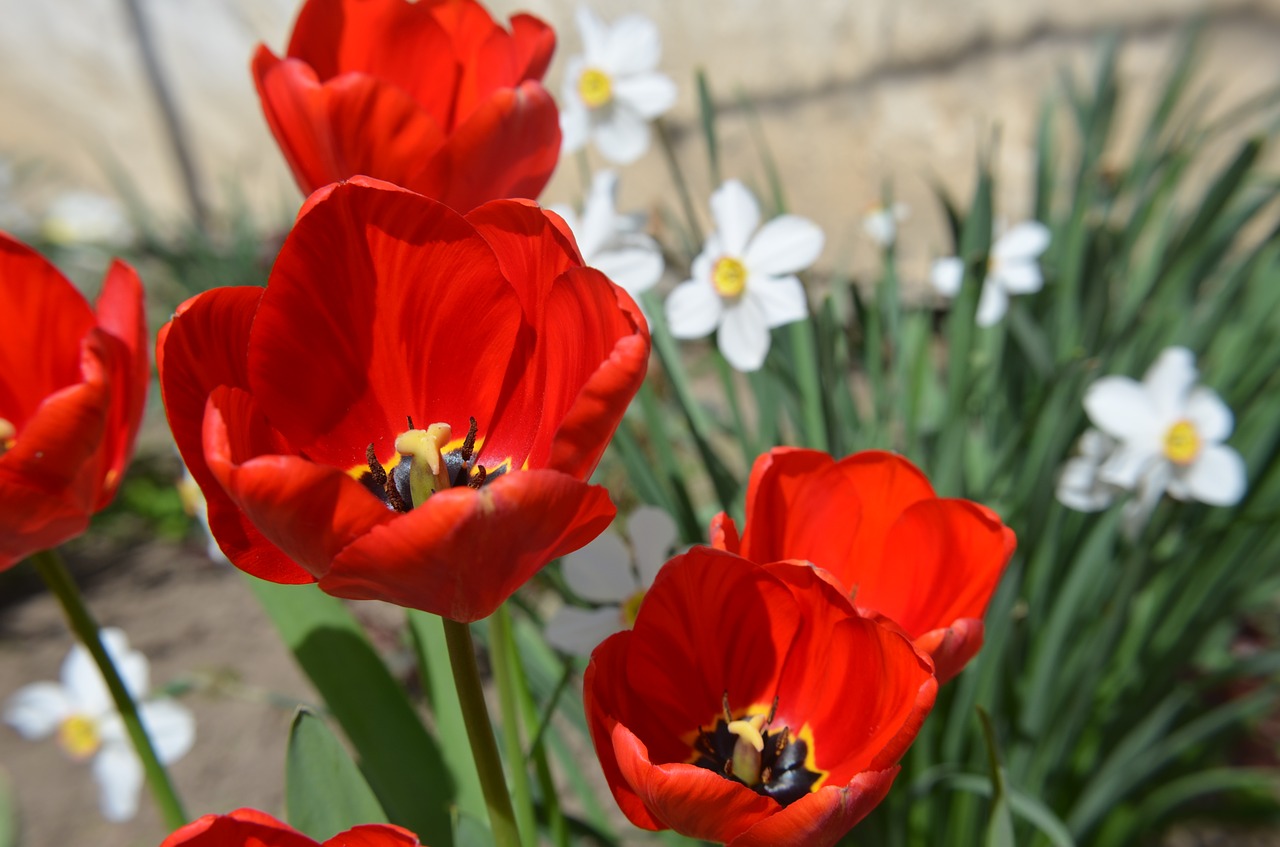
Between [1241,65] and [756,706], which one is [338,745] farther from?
[1241,65]

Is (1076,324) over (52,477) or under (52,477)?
under

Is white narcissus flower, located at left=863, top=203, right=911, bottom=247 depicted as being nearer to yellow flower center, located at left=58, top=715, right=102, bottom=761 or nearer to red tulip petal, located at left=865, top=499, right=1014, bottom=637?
red tulip petal, located at left=865, top=499, right=1014, bottom=637

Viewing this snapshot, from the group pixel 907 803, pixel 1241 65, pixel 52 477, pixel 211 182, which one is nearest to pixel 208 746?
pixel 907 803

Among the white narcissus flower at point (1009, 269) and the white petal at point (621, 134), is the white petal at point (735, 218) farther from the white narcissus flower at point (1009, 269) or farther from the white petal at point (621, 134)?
the white narcissus flower at point (1009, 269)

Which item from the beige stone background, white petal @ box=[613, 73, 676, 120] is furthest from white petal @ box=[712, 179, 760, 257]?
the beige stone background

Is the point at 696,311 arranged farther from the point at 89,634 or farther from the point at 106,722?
the point at 106,722

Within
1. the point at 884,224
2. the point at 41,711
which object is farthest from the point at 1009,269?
the point at 41,711
